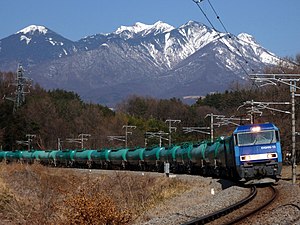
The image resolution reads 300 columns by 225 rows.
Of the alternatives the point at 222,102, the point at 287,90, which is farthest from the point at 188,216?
the point at 222,102

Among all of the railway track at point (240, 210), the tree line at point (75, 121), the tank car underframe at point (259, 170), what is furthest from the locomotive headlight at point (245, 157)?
the tree line at point (75, 121)

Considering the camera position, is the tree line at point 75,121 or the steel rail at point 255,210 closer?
the steel rail at point 255,210

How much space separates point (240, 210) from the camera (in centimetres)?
2136

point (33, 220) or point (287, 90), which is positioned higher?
point (287, 90)

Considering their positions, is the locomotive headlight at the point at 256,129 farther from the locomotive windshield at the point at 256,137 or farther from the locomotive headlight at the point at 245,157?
the locomotive headlight at the point at 245,157

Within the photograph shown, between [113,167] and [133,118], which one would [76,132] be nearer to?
[133,118]

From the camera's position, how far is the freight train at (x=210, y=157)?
99.6 feet

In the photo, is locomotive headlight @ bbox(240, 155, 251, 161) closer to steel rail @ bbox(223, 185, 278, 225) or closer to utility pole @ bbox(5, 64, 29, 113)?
steel rail @ bbox(223, 185, 278, 225)

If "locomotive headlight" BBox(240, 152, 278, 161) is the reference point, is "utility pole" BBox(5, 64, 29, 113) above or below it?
above

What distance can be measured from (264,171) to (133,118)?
111 m

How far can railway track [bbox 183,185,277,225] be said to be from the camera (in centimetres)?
1809

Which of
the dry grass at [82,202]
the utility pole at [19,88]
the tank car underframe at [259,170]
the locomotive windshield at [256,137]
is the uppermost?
the utility pole at [19,88]

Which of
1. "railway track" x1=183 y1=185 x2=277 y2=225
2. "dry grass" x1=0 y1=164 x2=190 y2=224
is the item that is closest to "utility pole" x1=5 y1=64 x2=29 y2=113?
"dry grass" x1=0 y1=164 x2=190 y2=224

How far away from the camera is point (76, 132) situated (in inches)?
4783
